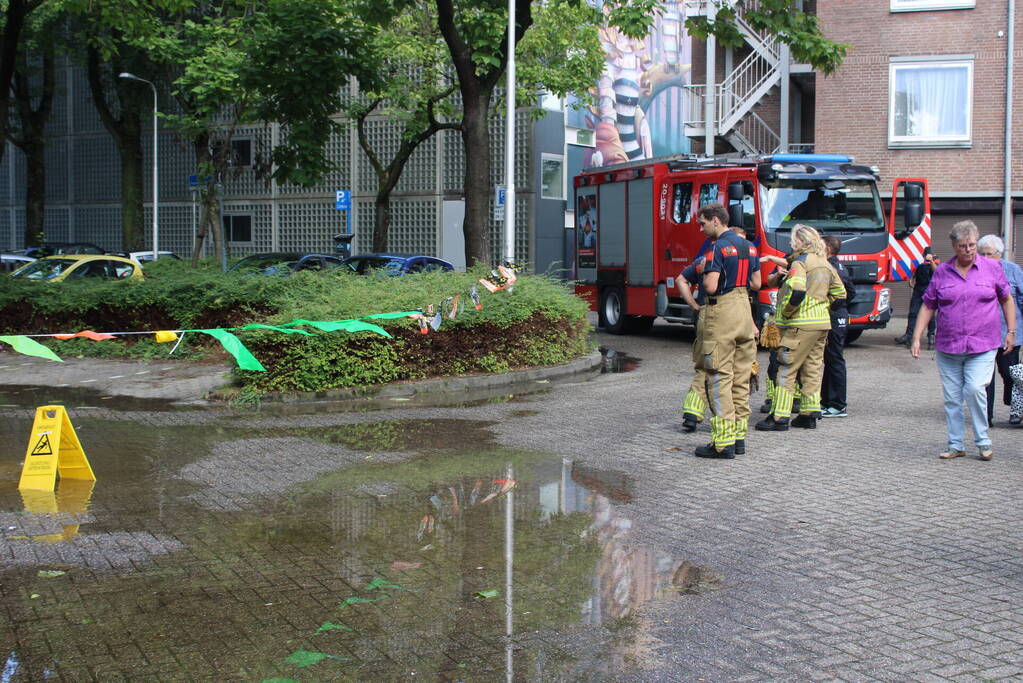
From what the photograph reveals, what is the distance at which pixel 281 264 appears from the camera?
58.7 ft

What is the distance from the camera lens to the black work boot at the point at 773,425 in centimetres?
1024

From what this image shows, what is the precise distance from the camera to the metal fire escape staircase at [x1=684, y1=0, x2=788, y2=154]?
27.2 metres

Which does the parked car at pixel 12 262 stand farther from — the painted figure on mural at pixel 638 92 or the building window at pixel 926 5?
the building window at pixel 926 5

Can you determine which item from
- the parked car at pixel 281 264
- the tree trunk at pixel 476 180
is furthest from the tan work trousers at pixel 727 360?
the parked car at pixel 281 264

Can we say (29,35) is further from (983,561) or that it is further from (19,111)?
(983,561)

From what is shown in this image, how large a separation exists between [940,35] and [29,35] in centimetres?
2486

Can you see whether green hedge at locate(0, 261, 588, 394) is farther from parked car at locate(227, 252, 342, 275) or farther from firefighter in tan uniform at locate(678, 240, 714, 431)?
firefighter in tan uniform at locate(678, 240, 714, 431)

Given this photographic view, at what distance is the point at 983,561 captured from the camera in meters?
6.03

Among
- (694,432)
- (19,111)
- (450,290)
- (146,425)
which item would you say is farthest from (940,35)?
(19,111)

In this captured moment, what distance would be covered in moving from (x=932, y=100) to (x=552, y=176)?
12746 mm

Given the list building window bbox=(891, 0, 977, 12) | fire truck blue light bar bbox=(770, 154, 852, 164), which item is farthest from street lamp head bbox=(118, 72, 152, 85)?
fire truck blue light bar bbox=(770, 154, 852, 164)

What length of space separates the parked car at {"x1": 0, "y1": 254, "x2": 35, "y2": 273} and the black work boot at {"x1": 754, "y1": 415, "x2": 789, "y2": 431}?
2009cm

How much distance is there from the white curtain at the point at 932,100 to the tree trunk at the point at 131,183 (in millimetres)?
23193

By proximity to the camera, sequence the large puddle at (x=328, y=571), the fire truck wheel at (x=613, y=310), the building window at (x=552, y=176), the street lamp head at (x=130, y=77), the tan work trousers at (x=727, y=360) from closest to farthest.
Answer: the large puddle at (x=328, y=571) < the tan work trousers at (x=727, y=360) < the fire truck wheel at (x=613, y=310) < the street lamp head at (x=130, y=77) < the building window at (x=552, y=176)
